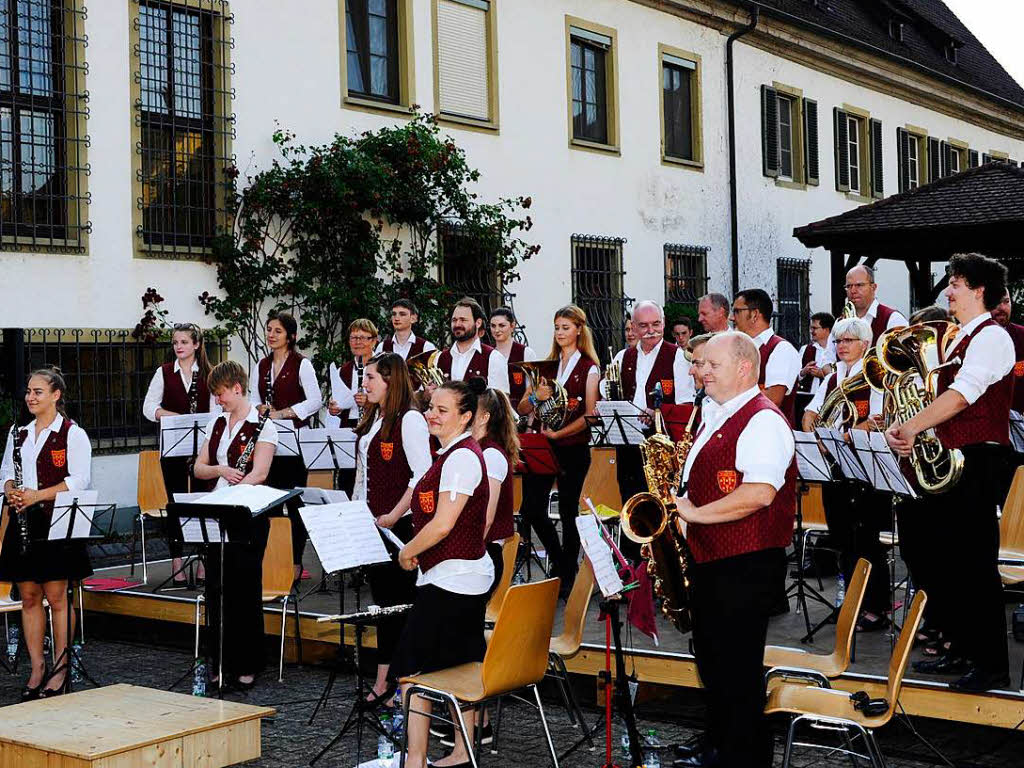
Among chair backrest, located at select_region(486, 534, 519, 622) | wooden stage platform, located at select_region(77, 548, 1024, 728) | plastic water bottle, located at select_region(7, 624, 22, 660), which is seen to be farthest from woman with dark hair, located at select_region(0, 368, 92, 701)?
chair backrest, located at select_region(486, 534, 519, 622)

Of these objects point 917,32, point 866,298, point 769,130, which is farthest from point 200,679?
point 917,32

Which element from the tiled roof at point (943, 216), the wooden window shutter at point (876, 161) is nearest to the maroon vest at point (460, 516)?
the tiled roof at point (943, 216)

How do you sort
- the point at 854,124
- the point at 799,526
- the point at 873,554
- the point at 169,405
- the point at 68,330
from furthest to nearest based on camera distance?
the point at 854,124 → the point at 68,330 → the point at 169,405 → the point at 799,526 → the point at 873,554

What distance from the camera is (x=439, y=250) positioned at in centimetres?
1617

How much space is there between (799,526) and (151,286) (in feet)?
24.3

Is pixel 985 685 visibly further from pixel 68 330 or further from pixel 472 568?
pixel 68 330

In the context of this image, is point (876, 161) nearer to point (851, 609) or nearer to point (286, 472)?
point (286, 472)

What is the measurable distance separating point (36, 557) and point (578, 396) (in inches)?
146

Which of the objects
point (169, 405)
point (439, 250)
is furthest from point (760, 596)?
point (439, 250)

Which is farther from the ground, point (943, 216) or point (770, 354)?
point (943, 216)

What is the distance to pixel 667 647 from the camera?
25.6ft

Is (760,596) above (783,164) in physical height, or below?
below

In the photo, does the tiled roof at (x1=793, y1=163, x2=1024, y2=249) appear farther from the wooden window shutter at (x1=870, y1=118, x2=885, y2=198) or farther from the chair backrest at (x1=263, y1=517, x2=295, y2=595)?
the chair backrest at (x1=263, y1=517, x2=295, y2=595)

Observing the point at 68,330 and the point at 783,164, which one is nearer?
the point at 68,330
